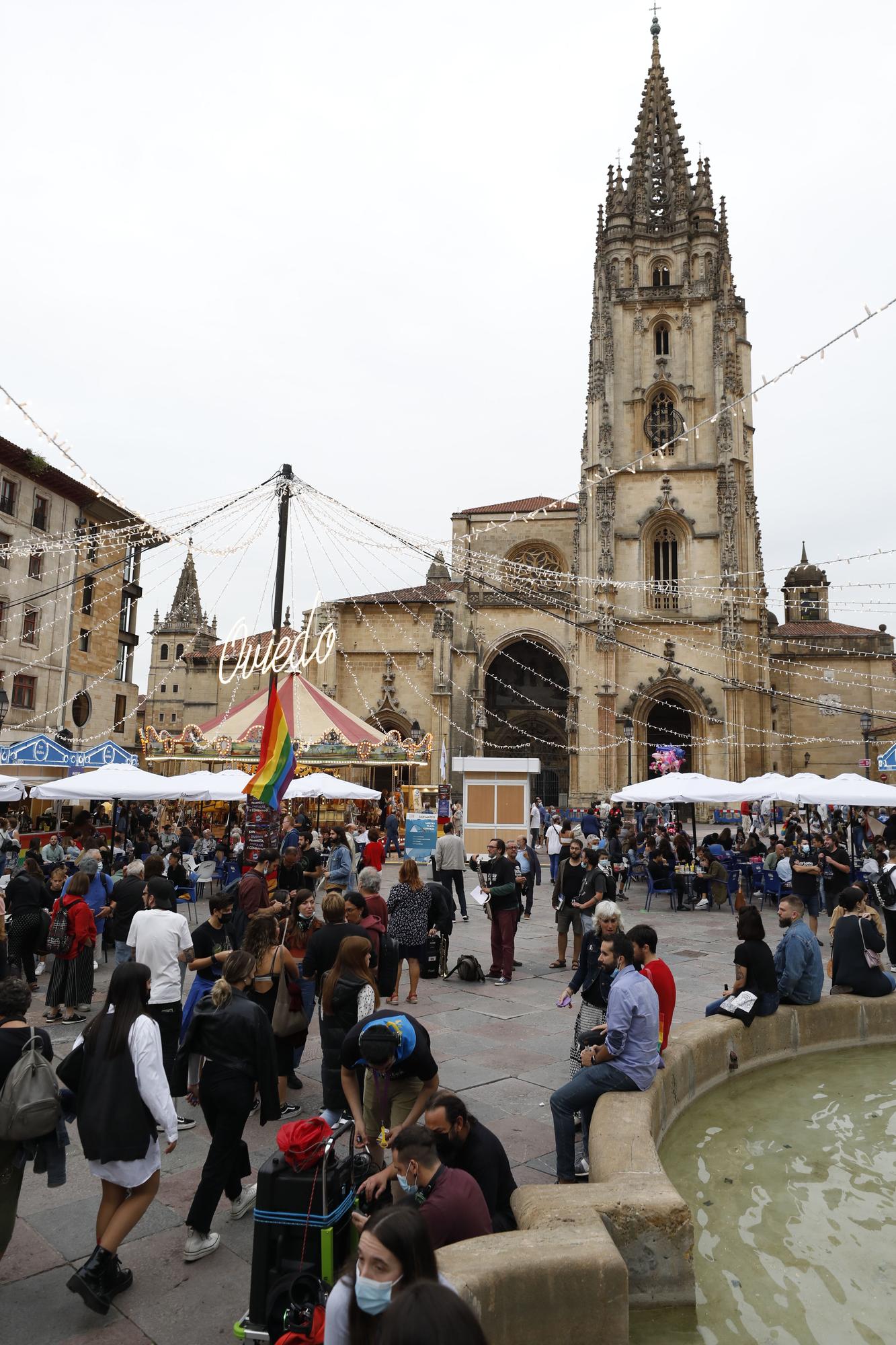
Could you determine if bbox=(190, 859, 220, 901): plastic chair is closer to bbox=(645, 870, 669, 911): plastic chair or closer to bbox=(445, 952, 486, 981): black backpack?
bbox=(445, 952, 486, 981): black backpack

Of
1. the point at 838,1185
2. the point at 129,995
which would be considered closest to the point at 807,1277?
the point at 838,1185

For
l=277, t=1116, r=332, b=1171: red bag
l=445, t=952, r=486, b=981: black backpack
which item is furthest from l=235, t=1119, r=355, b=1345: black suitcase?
l=445, t=952, r=486, b=981: black backpack

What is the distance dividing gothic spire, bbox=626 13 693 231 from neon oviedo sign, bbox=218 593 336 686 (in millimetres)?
26353

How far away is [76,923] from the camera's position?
7.50 m

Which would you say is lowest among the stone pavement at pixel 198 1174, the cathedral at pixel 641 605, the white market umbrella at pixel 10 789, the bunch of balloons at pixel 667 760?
the stone pavement at pixel 198 1174

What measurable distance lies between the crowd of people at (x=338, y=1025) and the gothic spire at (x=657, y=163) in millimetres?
41261

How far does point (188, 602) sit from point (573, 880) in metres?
56.4

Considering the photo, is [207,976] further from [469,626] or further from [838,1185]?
[469,626]

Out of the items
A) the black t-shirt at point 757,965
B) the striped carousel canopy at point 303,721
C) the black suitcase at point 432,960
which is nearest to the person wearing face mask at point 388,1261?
the black t-shirt at point 757,965

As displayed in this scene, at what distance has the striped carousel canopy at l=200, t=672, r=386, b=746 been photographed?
24.9 meters

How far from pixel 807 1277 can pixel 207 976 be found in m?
3.81

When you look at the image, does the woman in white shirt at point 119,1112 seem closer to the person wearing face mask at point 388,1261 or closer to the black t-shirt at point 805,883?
the person wearing face mask at point 388,1261

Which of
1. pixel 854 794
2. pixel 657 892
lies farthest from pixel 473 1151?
pixel 854 794

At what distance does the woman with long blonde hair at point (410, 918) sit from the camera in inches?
311
